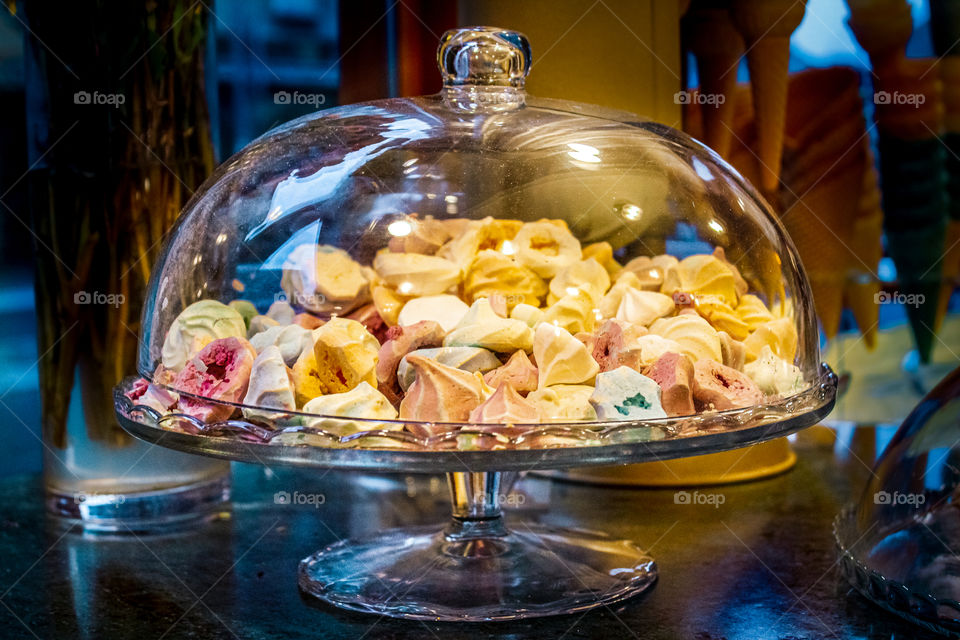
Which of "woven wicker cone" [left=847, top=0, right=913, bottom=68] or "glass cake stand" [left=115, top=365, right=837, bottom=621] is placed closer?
"glass cake stand" [left=115, top=365, right=837, bottom=621]

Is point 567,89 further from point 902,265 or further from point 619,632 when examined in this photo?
point 619,632

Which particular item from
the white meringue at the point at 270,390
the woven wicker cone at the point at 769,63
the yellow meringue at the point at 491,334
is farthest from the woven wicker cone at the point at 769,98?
the white meringue at the point at 270,390

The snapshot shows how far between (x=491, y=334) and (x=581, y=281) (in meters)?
0.10

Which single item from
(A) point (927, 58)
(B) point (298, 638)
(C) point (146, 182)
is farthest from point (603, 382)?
(A) point (927, 58)

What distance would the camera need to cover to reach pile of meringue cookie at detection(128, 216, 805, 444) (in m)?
0.64

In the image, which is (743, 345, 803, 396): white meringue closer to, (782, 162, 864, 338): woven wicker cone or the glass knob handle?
the glass knob handle

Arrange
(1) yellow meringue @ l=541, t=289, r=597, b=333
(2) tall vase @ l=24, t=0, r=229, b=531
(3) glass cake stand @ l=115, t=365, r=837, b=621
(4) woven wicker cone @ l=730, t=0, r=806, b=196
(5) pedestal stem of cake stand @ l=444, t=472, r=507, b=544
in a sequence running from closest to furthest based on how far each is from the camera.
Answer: (3) glass cake stand @ l=115, t=365, r=837, b=621 → (1) yellow meringue @ l=541, t=289, r=597, b=333 → (5) pedestal stem of cake stand @ l=444, t=472, r=507, b=544 → (2) tall vase @ l=24, t=0, r=229, b=531 → (4) woven wicker cone @ l=730, t=0, r=806, b=196

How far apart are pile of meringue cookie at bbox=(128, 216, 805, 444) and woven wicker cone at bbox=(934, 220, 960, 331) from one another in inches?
16.5

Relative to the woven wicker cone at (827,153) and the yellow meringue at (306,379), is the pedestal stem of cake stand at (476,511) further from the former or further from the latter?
the woven wicker cone at (827,153)

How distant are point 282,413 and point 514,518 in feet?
1.25

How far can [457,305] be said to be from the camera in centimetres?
72

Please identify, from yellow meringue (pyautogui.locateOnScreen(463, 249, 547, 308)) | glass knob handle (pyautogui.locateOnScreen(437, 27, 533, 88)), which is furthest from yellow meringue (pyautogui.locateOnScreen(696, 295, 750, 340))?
glass knob handle (pyautogui.locateOnScreen(437, 27, 533, 88))

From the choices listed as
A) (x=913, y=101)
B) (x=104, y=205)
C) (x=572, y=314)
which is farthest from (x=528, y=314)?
(x=913, y=101)

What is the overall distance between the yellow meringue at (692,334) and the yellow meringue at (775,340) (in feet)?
0.10
